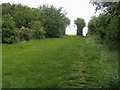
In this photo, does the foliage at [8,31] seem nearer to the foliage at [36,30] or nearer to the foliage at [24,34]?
the foliage at [24,34]

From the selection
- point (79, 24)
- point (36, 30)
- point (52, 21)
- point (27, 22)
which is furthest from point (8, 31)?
point (79, 24)

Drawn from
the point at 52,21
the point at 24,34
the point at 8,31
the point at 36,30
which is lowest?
the point at 24,34

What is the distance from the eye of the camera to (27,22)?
22688 mm

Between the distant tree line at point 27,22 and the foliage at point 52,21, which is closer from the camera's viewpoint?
the distant tree line at point 27,22

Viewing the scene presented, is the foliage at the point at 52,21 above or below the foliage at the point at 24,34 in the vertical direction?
above

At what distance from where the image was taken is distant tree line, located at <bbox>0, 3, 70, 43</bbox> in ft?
50.1

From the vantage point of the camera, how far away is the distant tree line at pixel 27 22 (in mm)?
15273

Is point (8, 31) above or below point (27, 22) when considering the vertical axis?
below

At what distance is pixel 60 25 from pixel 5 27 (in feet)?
64.9

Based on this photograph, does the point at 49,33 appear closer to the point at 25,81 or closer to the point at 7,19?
the point at 7,19

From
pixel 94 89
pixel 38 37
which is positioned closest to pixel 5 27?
pixel 38 37

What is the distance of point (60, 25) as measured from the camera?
33.8 m

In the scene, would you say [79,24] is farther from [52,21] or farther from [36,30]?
[36,30]

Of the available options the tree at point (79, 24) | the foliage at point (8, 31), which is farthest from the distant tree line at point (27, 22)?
the tree at point (79, 24)
